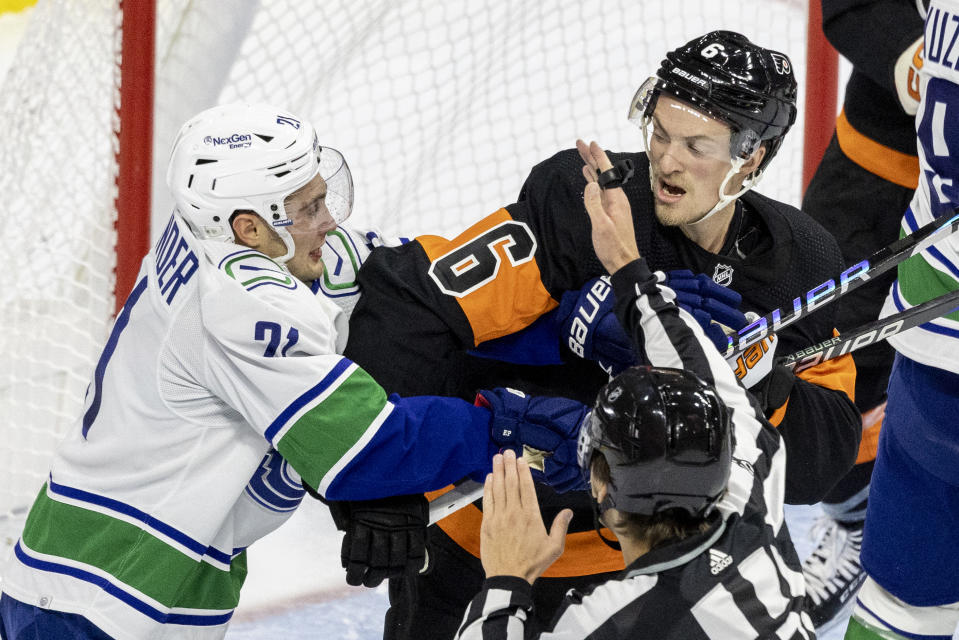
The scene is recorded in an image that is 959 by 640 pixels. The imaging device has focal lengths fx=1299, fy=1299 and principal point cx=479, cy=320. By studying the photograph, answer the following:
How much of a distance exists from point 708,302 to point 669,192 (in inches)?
8.7

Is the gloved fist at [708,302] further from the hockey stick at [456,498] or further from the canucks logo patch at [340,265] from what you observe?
the canucks logo patch at [340,265]

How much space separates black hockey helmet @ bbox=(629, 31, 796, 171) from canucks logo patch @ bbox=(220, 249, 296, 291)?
2.19 ft

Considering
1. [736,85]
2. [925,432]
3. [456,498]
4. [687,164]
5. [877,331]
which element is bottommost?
[925,432]

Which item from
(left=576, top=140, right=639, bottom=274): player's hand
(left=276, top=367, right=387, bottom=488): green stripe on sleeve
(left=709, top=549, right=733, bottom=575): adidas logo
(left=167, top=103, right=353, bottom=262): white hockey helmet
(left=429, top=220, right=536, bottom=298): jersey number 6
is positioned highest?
(left=167, top=103, right=353, bottom=262): white hockey helmet

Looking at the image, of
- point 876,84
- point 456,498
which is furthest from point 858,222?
point 456,498

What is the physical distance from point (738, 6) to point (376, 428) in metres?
2.57

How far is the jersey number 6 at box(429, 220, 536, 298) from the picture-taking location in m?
1.98

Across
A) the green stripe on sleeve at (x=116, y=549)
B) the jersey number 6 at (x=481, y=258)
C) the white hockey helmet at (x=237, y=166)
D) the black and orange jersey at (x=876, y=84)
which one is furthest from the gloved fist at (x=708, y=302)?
the black and orange jersey at (x=876, y=84)

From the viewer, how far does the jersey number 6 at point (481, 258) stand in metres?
1.98

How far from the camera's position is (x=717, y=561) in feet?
4.87

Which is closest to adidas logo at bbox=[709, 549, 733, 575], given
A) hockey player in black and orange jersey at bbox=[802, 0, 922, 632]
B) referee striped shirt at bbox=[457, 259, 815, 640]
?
referee striped shirt at bbox=[457, 259, 815, 640]

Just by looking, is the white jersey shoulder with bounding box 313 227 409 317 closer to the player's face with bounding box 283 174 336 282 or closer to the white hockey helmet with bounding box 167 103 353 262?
the player's face with bounding box 283 174 336 282

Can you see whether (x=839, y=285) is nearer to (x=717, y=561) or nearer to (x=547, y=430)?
(x=547, y=430)

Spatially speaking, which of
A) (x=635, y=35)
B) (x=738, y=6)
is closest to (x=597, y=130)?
(x=635, y=35)
